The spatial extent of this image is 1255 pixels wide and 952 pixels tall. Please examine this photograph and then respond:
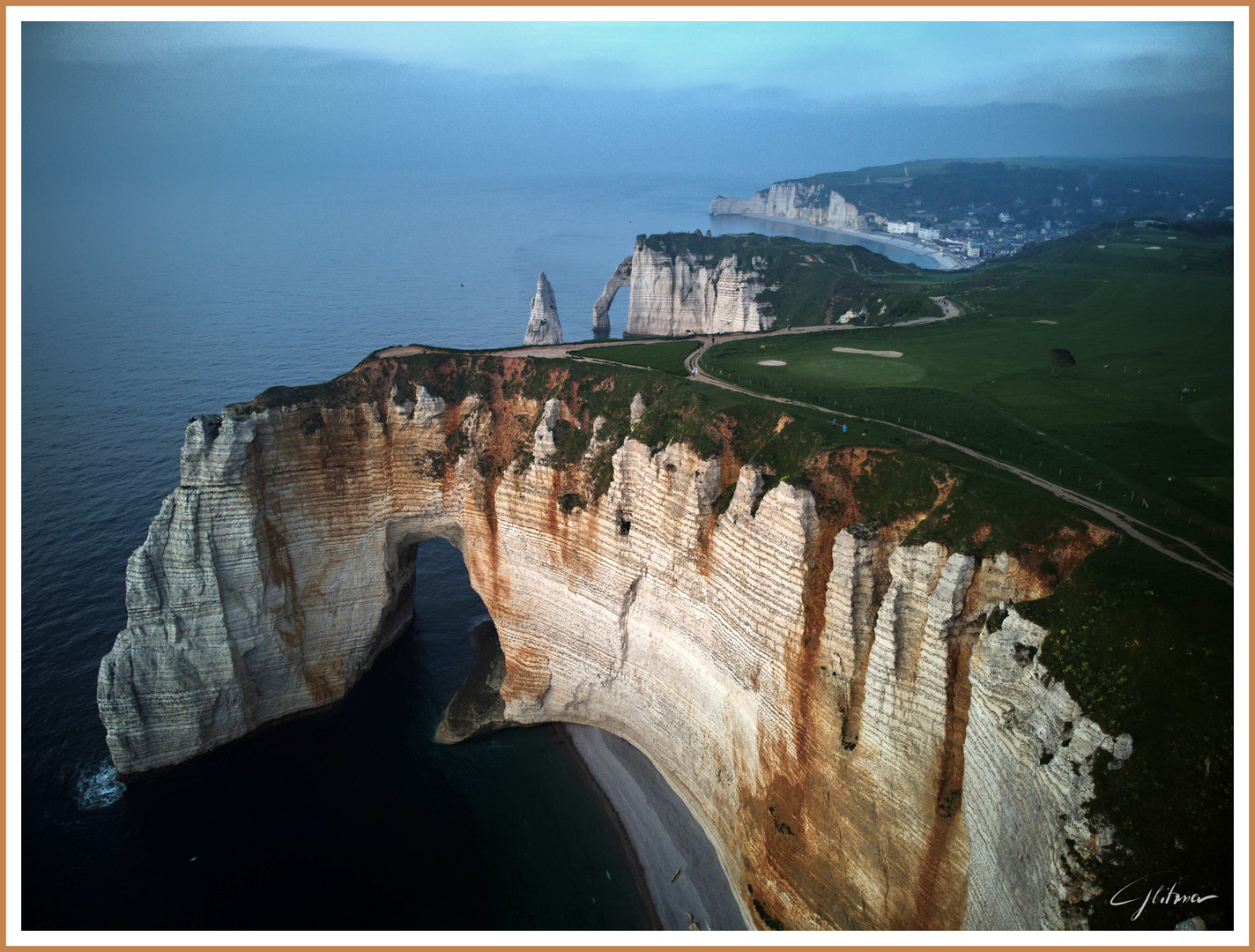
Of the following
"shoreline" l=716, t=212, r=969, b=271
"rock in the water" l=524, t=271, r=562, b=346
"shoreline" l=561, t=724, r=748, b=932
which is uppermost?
"shoreline" l=716, t=212, r=969, b=271

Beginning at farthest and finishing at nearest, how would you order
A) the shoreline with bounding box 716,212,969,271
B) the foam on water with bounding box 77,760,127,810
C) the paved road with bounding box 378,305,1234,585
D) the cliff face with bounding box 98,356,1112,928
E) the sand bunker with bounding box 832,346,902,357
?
the shoreline with bounding box 716,212,969,271 → the sand bunker with bounding box 832,346,902,357 → the foam on water with bounding box 77,760,127,810 → the cliff face with bounding box 98,356,1112,928 → the paved road with bounding box 378,305,1234,585

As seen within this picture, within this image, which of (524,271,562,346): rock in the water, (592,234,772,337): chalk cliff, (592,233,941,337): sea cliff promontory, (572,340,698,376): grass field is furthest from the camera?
(592,234,772,337): chalk cliff

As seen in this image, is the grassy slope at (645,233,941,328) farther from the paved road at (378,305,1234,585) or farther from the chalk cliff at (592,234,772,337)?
the paved road at (378,305,1234,585)

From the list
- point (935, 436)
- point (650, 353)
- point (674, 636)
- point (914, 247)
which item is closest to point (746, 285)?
point (650, 353)

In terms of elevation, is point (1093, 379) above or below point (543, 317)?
below

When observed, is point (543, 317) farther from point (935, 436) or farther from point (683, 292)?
point (935, 436)

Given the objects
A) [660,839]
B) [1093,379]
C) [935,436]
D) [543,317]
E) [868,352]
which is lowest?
[660,839]

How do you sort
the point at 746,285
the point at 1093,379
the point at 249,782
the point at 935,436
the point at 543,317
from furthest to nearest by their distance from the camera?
the point at 746,285 < the point at 543,317 < the point at 249,782 < the point at 1093,379 < the point at 935,436

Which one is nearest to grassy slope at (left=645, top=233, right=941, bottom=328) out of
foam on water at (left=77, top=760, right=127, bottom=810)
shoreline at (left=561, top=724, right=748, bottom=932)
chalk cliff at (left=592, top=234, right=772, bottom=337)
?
chalk cliff at (left=592, top=234, right=772, bottom=337)
